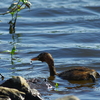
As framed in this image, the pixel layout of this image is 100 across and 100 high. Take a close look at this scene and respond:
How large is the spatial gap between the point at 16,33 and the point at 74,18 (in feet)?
11.3

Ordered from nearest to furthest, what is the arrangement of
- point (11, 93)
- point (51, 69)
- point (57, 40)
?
1. point (11, 93)
2. point (51, 69)
3. point (57, 40)

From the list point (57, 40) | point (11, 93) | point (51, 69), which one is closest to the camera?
point (11, 93)

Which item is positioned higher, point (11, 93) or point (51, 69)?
point (11, 93)

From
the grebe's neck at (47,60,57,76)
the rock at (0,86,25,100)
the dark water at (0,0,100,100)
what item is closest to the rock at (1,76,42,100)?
the rock at (0,86,25,100)

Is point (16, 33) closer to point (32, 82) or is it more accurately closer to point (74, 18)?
point (74, 18)

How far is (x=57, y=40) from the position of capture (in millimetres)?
12703

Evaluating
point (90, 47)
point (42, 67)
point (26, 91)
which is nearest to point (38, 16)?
point (90, 47)

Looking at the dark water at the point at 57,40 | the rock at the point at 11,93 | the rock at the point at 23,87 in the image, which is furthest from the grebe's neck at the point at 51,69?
the rock at the point at 11,93

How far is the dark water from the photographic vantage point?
8.64 m

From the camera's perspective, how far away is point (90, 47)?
38.7ft

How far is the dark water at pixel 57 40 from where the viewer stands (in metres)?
8.64

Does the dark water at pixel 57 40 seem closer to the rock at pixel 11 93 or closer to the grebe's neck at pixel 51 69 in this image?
the grebe's neck at pixel 51 69

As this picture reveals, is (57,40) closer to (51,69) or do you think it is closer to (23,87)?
(51,69)

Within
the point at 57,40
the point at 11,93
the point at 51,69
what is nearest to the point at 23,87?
the point at 11,93
